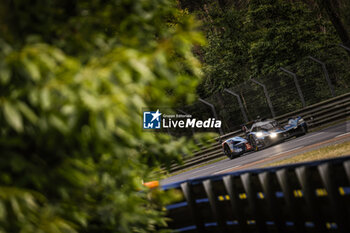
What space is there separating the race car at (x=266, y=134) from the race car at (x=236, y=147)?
37 cm

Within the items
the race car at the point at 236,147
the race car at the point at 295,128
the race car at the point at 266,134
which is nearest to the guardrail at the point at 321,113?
the race car at the point at 236,147

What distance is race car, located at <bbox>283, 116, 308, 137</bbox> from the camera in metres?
15.8

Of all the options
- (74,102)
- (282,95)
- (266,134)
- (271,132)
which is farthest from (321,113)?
(74,102)

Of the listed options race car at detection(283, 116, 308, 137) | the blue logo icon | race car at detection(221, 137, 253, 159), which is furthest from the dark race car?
the blue logo icon

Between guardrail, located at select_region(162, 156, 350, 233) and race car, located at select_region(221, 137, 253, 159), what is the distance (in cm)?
1212

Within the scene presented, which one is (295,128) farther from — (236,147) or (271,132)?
(236,147)

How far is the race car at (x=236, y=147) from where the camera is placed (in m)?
16.6

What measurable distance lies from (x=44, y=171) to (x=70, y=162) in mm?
179

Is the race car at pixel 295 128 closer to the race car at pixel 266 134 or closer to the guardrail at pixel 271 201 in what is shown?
the race car at pixel 266 134

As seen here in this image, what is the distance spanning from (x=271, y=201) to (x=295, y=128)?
12856 millimetres

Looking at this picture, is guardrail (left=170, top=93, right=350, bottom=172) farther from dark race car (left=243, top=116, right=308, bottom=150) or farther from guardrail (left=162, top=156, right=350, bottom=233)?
guardrail (left=162, top=156, right=350, bottom=233)

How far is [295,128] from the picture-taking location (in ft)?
52.4

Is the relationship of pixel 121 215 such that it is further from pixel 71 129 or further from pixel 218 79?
pixel 218 79

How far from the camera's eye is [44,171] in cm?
240
